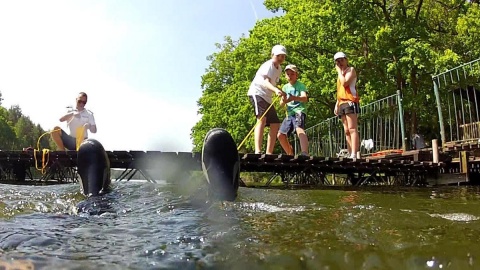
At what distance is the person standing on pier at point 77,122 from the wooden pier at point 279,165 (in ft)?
1.41

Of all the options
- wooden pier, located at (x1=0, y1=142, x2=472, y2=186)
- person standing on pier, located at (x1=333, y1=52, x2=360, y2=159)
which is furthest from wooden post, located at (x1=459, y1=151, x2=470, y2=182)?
person standing on pier, located at (x1=333, y1=52, x2=360, y2=159)

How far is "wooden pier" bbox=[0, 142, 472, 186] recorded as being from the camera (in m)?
8.30

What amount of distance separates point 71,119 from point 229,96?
2377 centimetres

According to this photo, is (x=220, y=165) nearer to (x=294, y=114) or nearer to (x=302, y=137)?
(x=302, y=137)

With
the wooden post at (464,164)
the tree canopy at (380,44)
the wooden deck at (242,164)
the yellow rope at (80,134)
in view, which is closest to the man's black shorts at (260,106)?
the wooden deck at (242,164)

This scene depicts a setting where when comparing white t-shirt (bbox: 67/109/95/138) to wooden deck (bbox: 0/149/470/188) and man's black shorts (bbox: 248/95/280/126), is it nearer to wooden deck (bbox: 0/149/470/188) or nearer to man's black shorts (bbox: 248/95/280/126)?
wooden deck (bbox: 0/149/470/188)

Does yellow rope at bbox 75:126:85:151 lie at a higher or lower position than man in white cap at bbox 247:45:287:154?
lower

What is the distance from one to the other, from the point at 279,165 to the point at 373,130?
9.10 m

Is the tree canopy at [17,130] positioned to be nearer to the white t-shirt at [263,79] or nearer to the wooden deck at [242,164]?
the wooden deck at [242,164]

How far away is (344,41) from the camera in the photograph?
18.7m

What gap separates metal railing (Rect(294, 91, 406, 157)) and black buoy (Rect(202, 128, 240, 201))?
10174 millimetres

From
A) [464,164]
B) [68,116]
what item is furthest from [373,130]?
[68,116]

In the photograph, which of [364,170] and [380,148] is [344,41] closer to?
[380,148]

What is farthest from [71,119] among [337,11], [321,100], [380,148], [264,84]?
[321,100]
